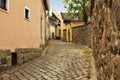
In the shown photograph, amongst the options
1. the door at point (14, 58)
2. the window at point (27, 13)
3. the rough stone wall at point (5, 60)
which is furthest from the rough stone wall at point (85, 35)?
the rough stone wall at point (5, 60)

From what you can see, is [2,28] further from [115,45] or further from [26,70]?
[115,45]

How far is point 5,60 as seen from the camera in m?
8.87

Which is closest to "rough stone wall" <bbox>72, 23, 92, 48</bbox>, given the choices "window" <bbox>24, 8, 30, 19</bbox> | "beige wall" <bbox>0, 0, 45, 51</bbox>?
"beige wall" <bbox>0, 0, 45, 51</bbox>

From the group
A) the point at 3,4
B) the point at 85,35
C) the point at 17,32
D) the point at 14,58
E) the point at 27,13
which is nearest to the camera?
the point at 3,4

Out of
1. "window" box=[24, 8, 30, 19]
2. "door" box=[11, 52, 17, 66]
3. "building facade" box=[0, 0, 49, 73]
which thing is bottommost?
"door" box=[11, 52, 17, 66]

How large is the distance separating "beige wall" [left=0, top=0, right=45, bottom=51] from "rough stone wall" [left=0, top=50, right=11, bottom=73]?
283mm

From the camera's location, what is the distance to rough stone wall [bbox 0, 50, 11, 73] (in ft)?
28.3

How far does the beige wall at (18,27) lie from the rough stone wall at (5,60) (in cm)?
28

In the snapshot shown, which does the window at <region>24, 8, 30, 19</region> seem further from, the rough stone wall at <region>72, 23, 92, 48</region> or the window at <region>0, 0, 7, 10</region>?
the rough stone wall at <region>72, 23, 92, 48</region>

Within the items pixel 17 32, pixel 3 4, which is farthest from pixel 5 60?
pixel 3 4

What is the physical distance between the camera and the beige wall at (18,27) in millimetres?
9250

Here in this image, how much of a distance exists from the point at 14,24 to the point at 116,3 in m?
7.88

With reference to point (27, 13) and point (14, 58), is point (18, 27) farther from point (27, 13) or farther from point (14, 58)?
point (27, 13)

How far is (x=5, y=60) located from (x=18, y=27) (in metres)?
2.35
